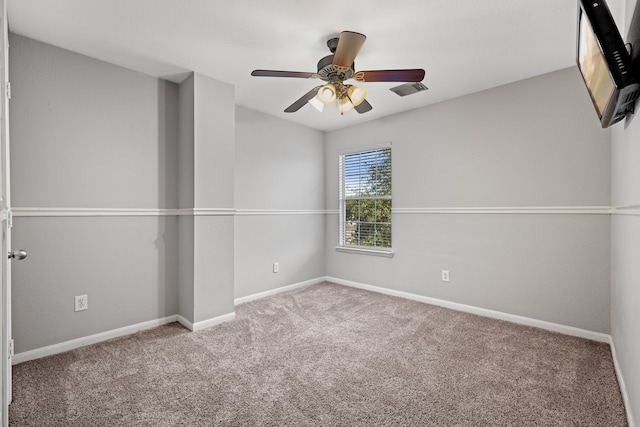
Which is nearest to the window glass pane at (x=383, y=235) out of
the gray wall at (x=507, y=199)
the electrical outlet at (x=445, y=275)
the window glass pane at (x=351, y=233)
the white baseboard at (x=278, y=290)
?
the gray wall at (x=507, y=199)

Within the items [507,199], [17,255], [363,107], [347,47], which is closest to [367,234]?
[507,199]

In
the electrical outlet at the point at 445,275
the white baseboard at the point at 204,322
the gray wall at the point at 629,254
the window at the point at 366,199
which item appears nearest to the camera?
the gray wall at the point at 629,254

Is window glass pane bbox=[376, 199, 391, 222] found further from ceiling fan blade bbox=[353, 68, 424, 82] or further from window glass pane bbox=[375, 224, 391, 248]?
ceiling fan blade bbox=[353, 68, 424, 82]

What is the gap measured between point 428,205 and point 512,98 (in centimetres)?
132

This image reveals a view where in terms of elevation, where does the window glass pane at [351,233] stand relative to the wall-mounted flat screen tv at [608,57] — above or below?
below

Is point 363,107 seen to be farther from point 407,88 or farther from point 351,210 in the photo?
point 351,210

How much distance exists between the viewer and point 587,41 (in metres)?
1.41

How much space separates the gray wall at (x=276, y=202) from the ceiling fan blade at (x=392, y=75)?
193 centimetres

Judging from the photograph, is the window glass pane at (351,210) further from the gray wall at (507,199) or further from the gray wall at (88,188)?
A: the gray wall at (88,188)

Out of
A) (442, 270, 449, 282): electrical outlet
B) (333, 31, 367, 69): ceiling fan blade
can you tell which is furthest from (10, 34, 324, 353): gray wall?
(442, 270, 449, 282): electrical outlet

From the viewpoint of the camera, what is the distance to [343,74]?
219 centimetres

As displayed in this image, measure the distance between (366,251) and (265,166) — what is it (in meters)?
1.74

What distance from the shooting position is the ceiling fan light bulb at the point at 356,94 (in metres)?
2.25

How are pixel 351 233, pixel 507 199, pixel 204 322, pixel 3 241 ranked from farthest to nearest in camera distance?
pixel 351 233
pixel 507 199
pixel 204 322
pixel 3 241
